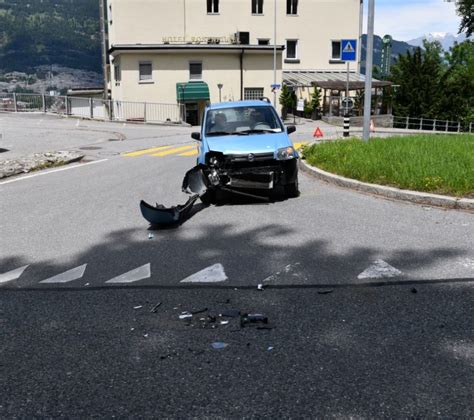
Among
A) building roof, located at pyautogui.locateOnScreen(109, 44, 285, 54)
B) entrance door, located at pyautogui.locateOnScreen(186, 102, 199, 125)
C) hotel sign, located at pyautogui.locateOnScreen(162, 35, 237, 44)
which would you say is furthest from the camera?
hotel sign, located at pyautogui.locateOnScreen(162, 35, 237, 44)

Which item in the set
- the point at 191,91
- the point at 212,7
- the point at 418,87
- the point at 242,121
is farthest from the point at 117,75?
the point at 242,121

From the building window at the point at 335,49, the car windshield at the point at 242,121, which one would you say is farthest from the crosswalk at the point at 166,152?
the building window at the point at 335,49

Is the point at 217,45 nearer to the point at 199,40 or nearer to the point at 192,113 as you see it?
the point at 199,40

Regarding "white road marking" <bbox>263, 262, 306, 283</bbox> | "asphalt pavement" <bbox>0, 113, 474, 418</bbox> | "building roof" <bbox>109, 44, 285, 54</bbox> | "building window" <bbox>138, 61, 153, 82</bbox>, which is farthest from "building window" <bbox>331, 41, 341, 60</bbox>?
"white road marking" <bbox>263, 262, 306, 283</bbox>

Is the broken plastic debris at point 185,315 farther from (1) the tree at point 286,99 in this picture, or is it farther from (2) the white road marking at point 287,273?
(1) the tree at point 286,99

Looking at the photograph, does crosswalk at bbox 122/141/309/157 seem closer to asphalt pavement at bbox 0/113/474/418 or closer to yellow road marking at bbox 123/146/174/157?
yellow road marking at bbox 123/146/174/157

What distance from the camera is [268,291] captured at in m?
5.29

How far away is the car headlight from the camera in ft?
31.7

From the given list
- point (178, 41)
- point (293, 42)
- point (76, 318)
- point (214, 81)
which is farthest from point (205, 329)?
point (293, 42)

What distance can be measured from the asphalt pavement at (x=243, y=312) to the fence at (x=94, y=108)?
3378 centimetres

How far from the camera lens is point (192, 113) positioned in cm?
4984

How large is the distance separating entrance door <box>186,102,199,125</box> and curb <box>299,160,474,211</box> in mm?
38993

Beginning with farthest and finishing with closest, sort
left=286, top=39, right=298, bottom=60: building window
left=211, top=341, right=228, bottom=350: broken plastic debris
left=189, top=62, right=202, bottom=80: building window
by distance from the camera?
left=286, top=39, right=298, bottom=60: building window < left=189, top=62, right=202, bottom=80: building window < left=211, top=341, right=228, bottom=350: broken plastic debris

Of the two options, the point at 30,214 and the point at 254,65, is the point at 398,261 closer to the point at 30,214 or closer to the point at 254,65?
the point at 30,214
